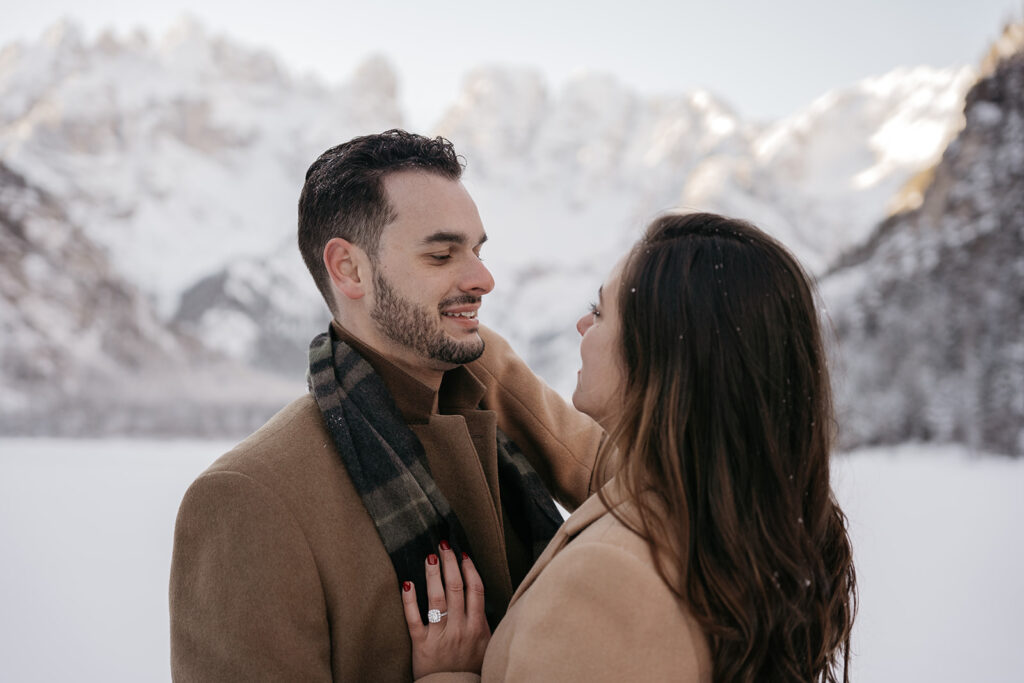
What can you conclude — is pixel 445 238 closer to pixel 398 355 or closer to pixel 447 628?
pixel 398 355

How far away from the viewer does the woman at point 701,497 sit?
31.1 inches

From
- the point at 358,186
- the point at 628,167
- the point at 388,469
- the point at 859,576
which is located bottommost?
the point at 859,576

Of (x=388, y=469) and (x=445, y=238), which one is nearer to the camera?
(x=388, y=469)

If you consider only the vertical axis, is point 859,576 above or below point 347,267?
below

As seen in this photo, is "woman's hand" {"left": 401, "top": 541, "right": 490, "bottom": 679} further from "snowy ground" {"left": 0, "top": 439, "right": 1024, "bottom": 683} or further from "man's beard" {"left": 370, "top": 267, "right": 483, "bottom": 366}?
"snowy ground" {"left": 0, "top": 439, "right": 1024, "bottom": 683}

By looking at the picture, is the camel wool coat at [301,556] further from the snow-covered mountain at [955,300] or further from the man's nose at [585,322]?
the snow-covered mountain at [955,300]

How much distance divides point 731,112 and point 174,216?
11356 millimetres

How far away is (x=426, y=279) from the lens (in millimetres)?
1302

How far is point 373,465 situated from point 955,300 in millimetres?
6600

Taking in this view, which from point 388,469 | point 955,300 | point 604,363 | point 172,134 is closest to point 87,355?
point 172,134

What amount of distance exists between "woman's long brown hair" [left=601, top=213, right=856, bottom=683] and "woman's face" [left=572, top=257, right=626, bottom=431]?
0.06 meters

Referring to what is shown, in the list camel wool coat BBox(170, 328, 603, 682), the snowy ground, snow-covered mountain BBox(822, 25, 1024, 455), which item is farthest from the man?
snow-covered mountain BBox(822, 25, 1024, 455)

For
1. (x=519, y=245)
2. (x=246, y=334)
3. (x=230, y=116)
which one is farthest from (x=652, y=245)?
(x=230, y=116)

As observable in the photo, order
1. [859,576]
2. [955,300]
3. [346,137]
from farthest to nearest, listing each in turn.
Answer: [346,137]
[955,300]
[859,576]
